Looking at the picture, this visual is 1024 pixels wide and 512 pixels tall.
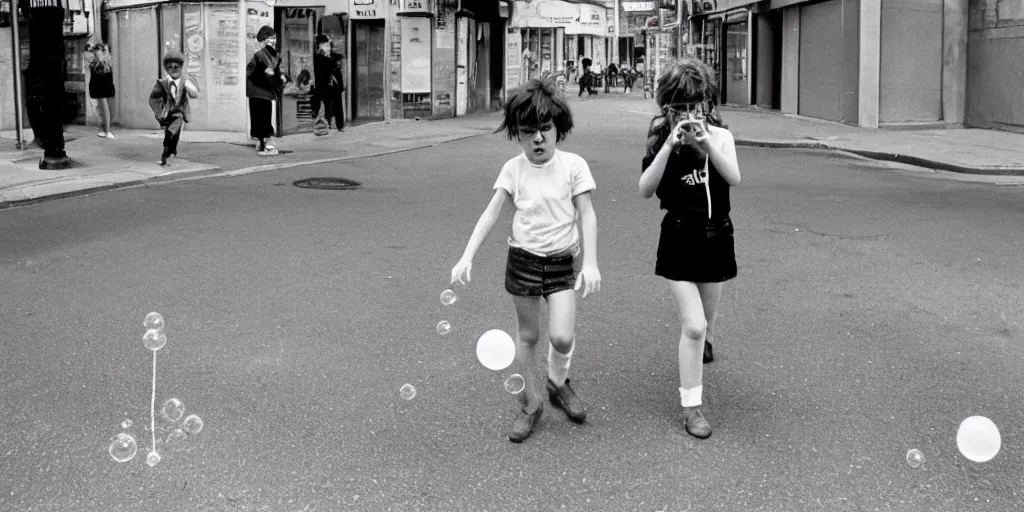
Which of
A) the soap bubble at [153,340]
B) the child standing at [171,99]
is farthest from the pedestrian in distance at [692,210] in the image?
the child standing at [171,99]

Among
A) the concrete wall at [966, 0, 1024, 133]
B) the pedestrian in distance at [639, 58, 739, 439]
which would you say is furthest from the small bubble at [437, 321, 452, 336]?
the concrete wall at [966, 0, 1024, 133]

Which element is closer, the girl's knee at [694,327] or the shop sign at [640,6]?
the girl's knee at [694,327]

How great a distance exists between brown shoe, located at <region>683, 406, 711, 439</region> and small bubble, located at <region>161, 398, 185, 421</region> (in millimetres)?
2199

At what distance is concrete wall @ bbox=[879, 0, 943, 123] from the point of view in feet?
76.7

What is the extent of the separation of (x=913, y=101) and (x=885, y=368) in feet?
62.6

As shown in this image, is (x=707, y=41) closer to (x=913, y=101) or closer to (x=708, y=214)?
(x=913, y=101)

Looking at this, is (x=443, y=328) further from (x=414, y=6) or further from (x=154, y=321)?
(x=414, y=6)

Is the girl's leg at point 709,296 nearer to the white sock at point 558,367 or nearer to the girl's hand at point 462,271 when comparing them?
the white sock at point 558,367

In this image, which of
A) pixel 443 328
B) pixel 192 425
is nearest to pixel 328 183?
pixel 443 328

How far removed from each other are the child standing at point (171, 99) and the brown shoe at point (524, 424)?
11.5 meters

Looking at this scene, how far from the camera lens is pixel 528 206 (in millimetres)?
4922

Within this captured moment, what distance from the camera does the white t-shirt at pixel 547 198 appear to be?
Answer: 4.91 m

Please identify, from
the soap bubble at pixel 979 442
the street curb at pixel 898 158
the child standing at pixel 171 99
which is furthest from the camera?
the street curb at pixel 898 158

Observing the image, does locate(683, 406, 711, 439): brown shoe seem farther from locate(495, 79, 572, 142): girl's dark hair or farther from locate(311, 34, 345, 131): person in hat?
locate(311, 34, 345, 131): person in hat
